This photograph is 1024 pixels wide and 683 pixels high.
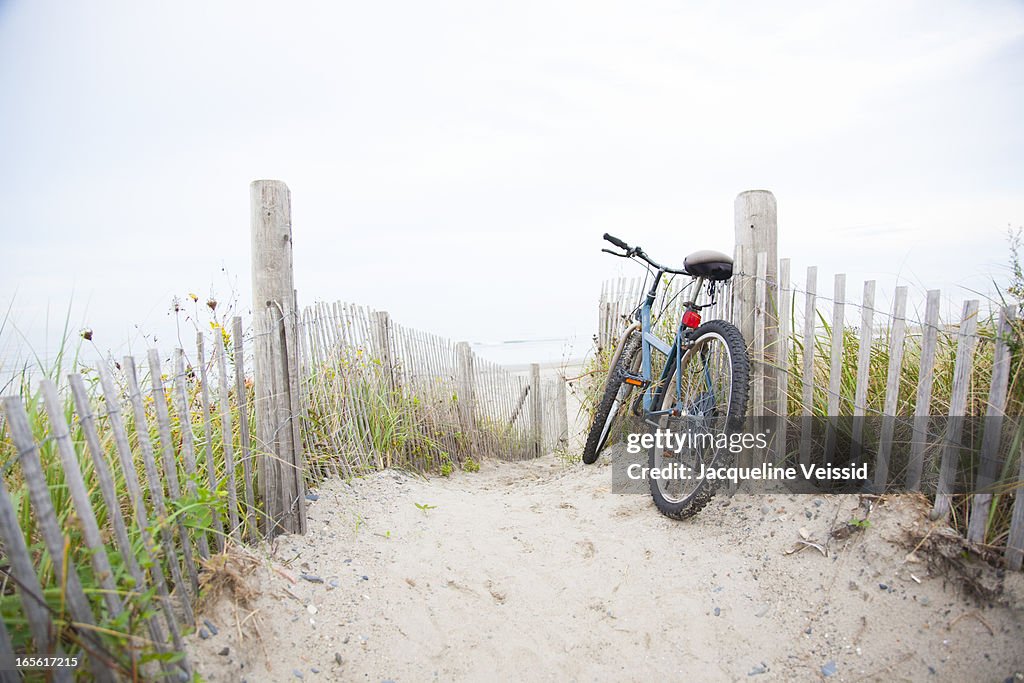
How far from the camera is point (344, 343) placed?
450 centimetres

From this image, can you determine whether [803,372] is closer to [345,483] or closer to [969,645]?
[969,645]

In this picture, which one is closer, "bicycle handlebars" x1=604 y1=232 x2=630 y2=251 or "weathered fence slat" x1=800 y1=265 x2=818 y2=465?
"weathered fence slat" x1=800 y1=265 x2=818 y2=465

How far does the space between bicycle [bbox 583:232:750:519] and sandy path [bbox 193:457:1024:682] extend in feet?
0.95

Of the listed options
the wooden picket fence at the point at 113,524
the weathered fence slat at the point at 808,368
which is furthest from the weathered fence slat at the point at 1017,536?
the wooden picket fence at the point at 113,524

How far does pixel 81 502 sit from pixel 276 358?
4.28 feet

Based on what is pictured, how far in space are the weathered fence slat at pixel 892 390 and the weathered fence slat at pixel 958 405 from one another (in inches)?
9.0

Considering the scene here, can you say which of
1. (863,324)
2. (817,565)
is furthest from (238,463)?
(863,324)

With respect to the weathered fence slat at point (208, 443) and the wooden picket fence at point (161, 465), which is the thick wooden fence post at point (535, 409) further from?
the weathered fence slat at point (208, 443)

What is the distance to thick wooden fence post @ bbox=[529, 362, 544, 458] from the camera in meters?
8.94

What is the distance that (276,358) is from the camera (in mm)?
3160

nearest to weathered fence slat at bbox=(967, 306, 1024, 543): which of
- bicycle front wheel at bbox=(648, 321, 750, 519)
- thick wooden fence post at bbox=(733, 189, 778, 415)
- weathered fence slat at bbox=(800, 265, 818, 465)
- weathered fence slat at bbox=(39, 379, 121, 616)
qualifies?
weathered fence slat at bbox=(800, 265, 818, 465)

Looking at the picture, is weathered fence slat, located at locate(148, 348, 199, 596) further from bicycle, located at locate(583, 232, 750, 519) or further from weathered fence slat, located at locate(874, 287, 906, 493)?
weathered fence slat, located at locate(874, 287, 906, 493)

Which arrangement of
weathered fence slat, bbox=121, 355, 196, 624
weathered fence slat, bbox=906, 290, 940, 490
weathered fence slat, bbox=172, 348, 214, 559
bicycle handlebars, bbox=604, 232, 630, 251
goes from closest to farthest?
weathered fence slat, bbox=121, 355, 196, 624 → weathered fence slat, bbox=172, 348, 214, 559 → weathered fence slat, bbox=906, 290, 940, 490 → bicycle handlebars, bbox=604, 232, 630, 251

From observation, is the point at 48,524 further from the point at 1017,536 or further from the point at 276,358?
the point at 1017,536
